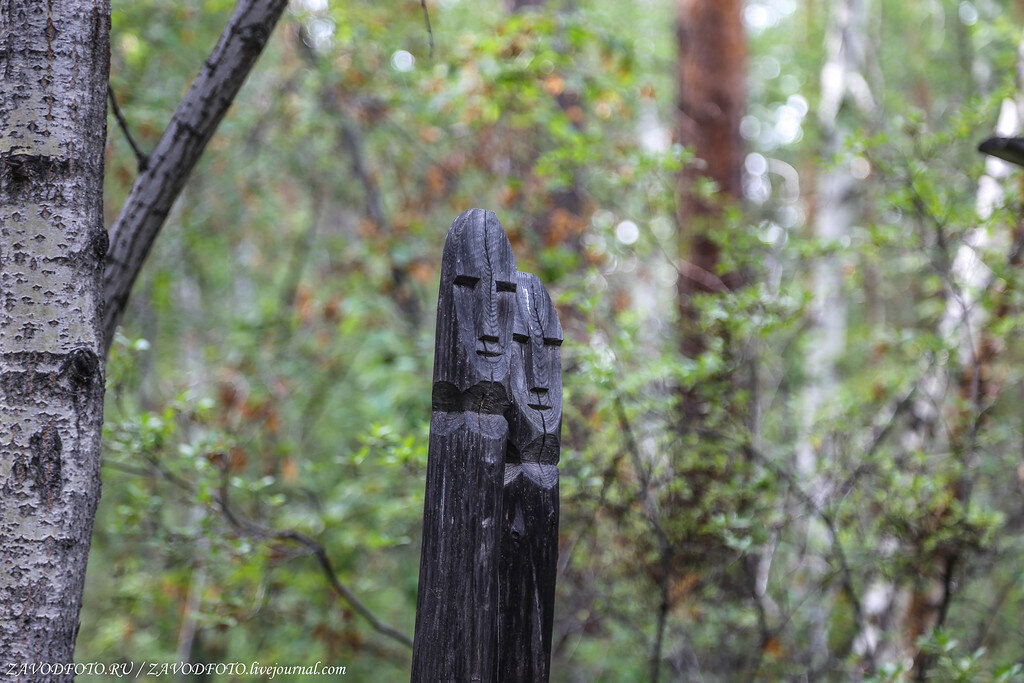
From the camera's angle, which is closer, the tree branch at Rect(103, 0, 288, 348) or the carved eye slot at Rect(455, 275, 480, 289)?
the carved eye slot at Rect(455, 275, 480, 289)

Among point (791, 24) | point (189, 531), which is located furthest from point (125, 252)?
point (791, 24)

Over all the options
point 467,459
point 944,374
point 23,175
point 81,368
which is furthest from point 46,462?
point 944,374

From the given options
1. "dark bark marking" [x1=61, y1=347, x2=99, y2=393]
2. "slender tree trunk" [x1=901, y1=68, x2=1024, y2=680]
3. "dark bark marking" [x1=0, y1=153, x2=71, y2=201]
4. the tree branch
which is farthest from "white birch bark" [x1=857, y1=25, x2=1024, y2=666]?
"dark bark marking" [x1=0, y1=153, x2=71, y2=201]

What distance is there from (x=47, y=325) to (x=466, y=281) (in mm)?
931

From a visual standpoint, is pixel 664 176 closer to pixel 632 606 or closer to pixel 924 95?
pixel 632 606

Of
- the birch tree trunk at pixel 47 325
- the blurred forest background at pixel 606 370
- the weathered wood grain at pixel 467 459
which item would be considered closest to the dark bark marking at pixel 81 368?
the birch tree trunk at pixel 47 325

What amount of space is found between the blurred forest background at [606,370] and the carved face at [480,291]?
46.0 inches

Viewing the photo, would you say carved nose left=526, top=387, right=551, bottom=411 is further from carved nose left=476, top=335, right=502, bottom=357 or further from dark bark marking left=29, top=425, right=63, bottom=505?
dark bark marking left=29, top=425, right=63, bottom=505

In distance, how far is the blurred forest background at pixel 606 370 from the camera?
326cm

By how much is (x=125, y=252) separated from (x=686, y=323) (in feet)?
9.52

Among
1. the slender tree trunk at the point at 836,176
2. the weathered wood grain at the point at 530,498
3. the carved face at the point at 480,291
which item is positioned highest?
the slender tree trunk at the point at 836,176

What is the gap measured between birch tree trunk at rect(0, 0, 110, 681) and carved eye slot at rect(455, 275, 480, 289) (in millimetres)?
840

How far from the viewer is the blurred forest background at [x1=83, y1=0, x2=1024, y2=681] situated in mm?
3262

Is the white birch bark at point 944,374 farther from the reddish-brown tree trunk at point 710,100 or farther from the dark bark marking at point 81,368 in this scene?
the dark bark marking at point 81,368
